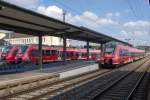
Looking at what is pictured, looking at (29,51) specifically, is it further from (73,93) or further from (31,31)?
(73,93)

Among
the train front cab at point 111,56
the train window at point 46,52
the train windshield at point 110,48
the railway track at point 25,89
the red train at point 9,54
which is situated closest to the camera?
the railway track at point 25,89

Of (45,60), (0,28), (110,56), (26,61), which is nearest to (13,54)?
(26,61)

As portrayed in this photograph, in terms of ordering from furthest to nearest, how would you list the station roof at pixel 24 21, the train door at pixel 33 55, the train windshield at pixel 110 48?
the train door at pixel 33 55
the train windshield at pixel 110 48
the station roof at pixel 24 21

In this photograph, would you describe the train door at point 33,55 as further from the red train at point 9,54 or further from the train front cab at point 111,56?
the train front cab at point 111,56

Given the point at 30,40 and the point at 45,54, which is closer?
the point at 45,54

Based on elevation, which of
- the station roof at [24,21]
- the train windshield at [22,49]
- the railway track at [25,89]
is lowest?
the railway track at [25,89]

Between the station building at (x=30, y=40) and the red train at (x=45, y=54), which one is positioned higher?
the station building at (x=30, y=40)

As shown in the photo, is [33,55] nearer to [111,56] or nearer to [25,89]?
[111,56]

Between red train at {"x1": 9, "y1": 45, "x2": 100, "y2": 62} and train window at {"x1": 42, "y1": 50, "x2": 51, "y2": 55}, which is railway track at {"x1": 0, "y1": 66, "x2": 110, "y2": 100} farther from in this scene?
train window at {"x1": 42, "y1": 50, "x2": 51, "y2": 55}

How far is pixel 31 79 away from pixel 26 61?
61.1ft

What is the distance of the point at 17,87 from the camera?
16.5 metres

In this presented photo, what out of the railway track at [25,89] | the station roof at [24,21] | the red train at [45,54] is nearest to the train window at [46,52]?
the red train at [45,54]

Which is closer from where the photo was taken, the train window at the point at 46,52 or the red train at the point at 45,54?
the red train at the point at 45,54

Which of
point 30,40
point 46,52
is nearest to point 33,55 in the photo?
point 46,52
